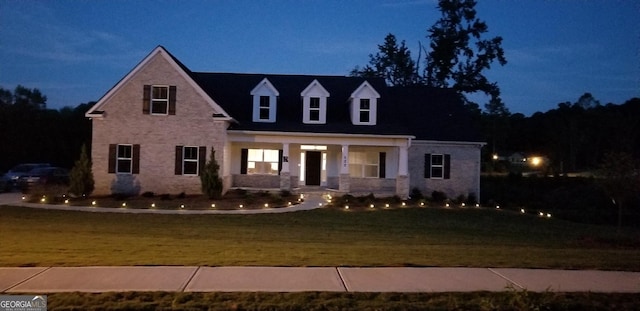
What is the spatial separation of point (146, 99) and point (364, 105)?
11.0 meters

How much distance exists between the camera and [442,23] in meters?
45.9

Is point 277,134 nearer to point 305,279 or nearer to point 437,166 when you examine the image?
point 437,166

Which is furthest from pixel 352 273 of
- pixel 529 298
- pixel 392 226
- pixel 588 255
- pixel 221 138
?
pixel 221 138

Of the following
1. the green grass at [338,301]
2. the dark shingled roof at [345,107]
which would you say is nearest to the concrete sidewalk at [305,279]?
the green grass at [338,301]

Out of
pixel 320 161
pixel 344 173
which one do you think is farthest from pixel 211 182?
pixel 320 161

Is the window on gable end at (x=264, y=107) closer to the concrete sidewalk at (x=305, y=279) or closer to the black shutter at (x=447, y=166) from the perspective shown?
the black shutter at (x=447, y=166)

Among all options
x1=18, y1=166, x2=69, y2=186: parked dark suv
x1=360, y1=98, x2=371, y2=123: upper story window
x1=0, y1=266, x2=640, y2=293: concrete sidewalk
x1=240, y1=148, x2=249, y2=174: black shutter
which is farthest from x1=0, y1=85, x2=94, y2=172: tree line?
x1=0, y1=266, x2=640, y2=293: concrete sidewalk

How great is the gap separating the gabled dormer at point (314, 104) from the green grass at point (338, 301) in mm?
21546

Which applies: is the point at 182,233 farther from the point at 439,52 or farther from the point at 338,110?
the point at 439,52

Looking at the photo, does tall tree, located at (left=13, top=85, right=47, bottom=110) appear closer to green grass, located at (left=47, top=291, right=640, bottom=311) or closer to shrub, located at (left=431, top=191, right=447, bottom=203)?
shrub, located at (left=431, top=191, right=447, bottom=203)

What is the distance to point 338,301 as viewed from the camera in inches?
271

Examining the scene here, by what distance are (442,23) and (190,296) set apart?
42.9 meters

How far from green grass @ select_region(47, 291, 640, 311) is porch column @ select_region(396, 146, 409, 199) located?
1904cm

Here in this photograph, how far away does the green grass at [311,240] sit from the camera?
973 centimetres
